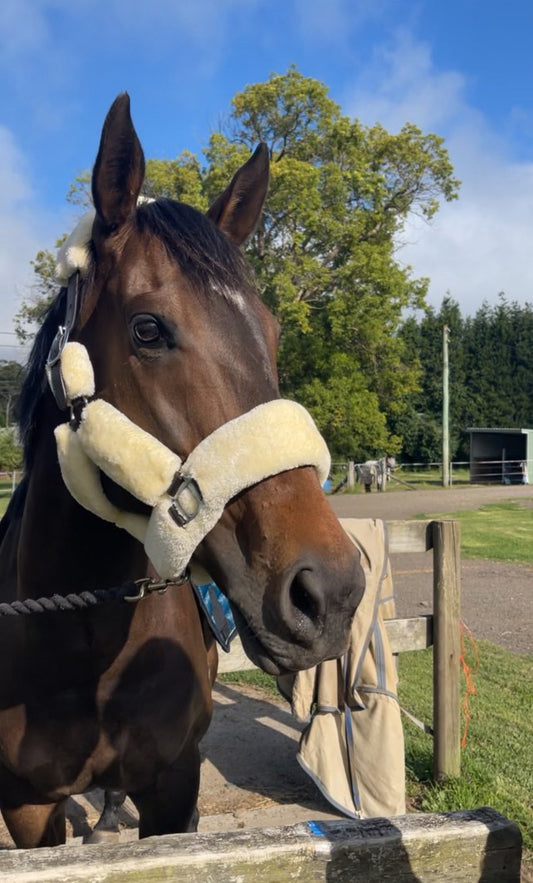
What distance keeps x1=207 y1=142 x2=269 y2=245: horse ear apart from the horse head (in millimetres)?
354

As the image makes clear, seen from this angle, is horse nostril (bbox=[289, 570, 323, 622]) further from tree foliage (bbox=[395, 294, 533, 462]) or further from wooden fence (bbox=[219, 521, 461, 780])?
tree foliage (bbox=[395, 294, 533, 462])

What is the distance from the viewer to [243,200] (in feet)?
7.04

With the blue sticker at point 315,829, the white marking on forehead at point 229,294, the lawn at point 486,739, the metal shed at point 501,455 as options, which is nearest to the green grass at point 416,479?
the metal shed at point 501,455

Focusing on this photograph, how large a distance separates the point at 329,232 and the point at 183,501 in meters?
22.3

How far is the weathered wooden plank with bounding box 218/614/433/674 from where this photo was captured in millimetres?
3971

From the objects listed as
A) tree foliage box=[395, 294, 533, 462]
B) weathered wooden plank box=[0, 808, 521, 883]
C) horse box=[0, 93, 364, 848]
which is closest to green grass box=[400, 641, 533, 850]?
horse box=[0, 93, 364, 848]

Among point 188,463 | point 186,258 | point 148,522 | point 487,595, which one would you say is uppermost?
point 186,258

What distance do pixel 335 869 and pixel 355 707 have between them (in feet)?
8.48

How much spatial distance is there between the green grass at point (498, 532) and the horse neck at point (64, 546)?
33.0 feet

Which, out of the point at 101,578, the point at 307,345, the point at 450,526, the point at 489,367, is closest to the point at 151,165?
the point at 307,345

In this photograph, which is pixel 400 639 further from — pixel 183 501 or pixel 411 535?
pixel 183 501

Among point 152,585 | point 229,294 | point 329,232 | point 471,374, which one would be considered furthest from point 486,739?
point 471,374

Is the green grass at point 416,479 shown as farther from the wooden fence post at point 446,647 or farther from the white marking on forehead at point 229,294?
the white marking on forehead at point 229,294

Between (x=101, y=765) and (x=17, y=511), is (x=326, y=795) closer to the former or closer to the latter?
(x=101, y=765)
